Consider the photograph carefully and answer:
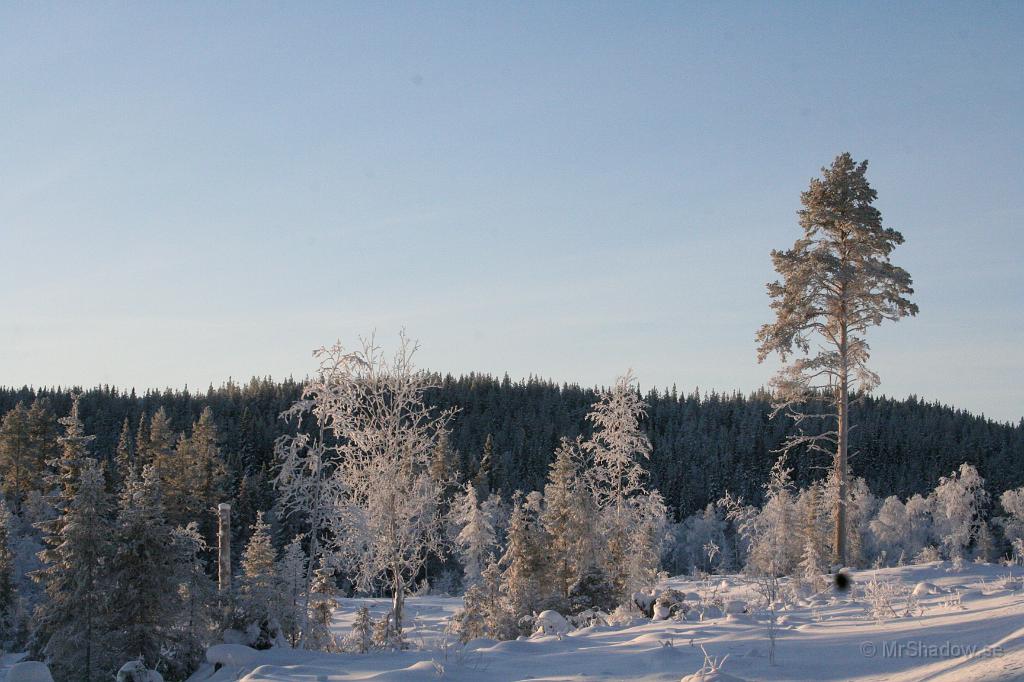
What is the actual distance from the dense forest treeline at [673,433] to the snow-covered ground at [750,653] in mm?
80053

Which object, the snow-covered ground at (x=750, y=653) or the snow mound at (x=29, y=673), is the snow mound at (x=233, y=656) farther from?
the snow mound at (x=29, y=673)

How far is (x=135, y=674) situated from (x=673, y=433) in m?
155

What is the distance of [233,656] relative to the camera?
34.6 feet

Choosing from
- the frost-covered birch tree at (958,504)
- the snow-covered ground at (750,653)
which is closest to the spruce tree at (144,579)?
the snow-covered ground at (750,653)

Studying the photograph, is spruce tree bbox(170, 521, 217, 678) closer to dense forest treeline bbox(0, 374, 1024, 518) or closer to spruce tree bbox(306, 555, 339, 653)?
spruce tree bbox(306, 555, 339, 653)

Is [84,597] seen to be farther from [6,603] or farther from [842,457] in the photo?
[842,457]

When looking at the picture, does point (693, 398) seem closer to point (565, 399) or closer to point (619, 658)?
point (565, 399)

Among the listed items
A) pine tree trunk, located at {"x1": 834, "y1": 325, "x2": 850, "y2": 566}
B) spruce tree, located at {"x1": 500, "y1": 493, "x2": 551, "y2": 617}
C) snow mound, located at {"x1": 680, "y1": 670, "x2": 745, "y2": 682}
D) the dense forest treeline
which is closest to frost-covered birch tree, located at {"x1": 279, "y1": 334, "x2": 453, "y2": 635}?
spruce tree, located at {"x1": 500, "y1": 493, "x2": 551, "y2": 617}

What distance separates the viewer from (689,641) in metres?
9.23

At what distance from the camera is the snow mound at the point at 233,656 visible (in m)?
10.4

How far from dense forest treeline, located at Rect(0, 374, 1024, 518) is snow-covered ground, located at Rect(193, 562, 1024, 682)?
80053mm

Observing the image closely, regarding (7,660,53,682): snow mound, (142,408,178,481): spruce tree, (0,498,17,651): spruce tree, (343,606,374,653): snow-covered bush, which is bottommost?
(0,498,17,651): spruce tree

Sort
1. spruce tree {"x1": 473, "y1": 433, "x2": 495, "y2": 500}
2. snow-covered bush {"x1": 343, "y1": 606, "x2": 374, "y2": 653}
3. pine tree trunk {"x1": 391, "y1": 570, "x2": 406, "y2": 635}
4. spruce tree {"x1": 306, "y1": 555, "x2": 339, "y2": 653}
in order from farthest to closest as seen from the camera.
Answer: spruce tree {"x1": 473, "y1": 433, "x2": 495, "y2": 500} < pine tree trunk {"x1": 391, "y1": 570, "x2": 406, "y2": 635} < spruce tree {"x1": 306, "y1": 555, "x2": 339, "y2": 653} < snow-covered bush {"x1": 343, "y1": 606, "x2": 374, "y2": 653}

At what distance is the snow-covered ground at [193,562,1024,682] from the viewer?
7.20m
